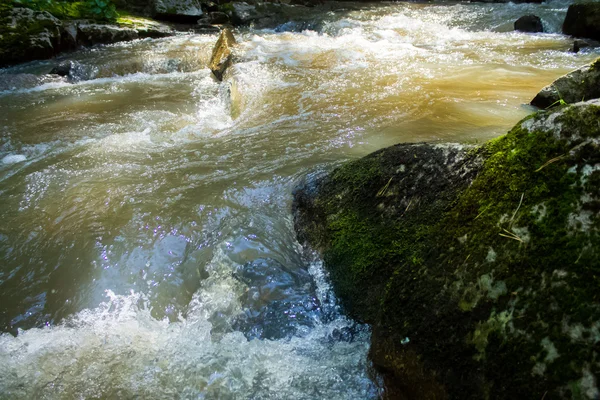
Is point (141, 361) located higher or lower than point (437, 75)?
lower

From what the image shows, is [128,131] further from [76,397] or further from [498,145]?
[498,145]

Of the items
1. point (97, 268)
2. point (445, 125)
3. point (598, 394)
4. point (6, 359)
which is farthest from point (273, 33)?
point (598, 394)

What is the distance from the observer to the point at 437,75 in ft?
24.6

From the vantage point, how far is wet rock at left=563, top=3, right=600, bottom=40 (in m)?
9.55

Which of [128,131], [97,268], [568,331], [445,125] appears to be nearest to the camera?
[568,331]

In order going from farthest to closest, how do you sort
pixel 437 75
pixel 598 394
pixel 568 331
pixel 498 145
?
1. pixel 437 75
2. pixel 498 145
3. pixel 568 331
4. pixel 598 394

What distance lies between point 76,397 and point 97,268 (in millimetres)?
1224

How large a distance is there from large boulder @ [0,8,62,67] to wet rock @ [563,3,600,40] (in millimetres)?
14268

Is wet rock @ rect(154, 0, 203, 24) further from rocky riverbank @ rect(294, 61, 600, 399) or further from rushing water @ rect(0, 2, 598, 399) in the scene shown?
rocky riverbank @ rect(294, 61, 600, 399)

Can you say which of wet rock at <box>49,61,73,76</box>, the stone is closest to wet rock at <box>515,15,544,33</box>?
the stone

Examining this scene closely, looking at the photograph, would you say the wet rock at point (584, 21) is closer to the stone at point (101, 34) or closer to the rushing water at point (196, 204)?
the rushing water at point (196, 204)

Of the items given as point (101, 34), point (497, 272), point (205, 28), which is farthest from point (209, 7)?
point (497, 272)

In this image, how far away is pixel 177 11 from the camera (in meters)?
14.2

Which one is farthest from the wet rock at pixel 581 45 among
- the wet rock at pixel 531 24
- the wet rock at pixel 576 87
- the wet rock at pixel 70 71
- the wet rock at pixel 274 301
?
the wet rock at pixel 70 71
